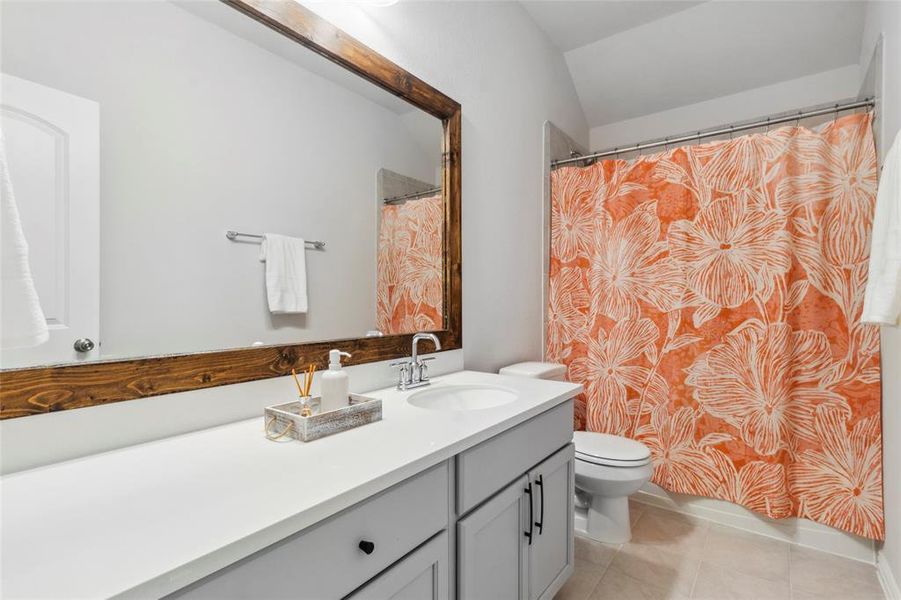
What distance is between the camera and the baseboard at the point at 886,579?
159 centimetres

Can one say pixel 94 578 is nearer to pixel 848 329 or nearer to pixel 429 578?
pixel 429 578

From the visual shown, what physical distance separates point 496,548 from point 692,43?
282 cm

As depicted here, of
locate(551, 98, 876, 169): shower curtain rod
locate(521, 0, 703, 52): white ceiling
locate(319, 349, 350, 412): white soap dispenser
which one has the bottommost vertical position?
locate(319, 349, 350, 412): white soap dispenser

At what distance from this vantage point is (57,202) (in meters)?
0.83

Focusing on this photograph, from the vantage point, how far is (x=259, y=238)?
117 centimetres

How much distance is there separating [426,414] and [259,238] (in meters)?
0.65

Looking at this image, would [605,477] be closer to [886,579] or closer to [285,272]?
[886,579]

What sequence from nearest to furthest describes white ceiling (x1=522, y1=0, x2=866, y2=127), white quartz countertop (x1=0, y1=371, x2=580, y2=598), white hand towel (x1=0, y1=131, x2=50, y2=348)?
1. white quartz countertop (x1=0, y1=371, x2=580, y2=598)
2. white hand towel (x1=0, y1=131, x2=50, y2=348)
3. white ceiling (x1=522, y1=0, x2=866, y2=127)

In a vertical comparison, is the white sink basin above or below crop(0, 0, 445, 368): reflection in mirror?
below

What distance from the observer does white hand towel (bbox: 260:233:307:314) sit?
1189 mm

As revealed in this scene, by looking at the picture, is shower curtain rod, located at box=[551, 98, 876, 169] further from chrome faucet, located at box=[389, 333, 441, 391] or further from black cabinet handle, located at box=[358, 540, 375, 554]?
black cabinet handle, located at box=[358, 540, 375, 554]

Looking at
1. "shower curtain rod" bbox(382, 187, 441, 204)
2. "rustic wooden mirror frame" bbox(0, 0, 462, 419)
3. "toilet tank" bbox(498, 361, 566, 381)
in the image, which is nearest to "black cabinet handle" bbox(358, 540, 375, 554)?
"rustic wooden mirror frame" bbox(0, 0, 462, 419)

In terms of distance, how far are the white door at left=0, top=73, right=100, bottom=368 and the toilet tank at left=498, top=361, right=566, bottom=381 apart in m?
1.58

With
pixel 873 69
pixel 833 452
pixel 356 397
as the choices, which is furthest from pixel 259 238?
pixel 873 69
